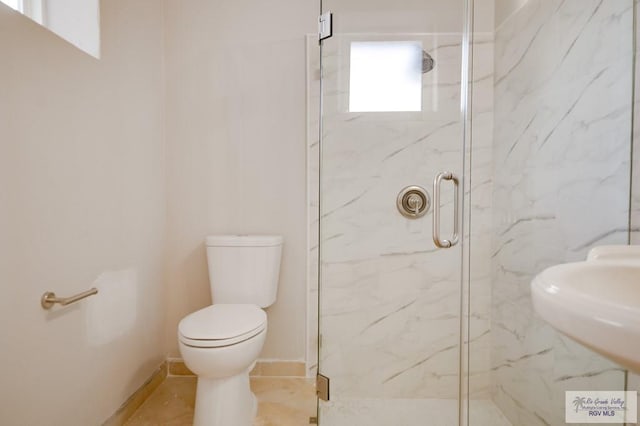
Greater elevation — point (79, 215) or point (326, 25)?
point (326, 25)

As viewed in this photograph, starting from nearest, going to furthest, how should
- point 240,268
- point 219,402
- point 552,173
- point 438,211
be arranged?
point 552,173, point 438,211, point 219,402, point 240,268

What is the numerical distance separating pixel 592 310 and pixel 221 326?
3.98 feet

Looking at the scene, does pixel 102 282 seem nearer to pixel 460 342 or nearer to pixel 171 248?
pixel 171 248

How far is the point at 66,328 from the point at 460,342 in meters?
1.54

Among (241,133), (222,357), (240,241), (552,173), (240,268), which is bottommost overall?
(222,357)

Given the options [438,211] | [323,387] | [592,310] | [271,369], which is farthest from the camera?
[271,369]

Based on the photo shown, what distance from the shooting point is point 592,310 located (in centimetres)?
35

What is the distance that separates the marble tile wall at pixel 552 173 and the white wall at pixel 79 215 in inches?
64.6

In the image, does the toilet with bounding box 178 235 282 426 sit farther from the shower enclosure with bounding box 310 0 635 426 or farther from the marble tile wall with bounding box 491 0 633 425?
the marble tile wall with bounding box 491 0 633 425

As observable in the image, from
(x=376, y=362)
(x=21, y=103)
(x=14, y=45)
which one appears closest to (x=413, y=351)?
(x=376, y=362)

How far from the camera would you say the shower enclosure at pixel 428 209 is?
126 cm

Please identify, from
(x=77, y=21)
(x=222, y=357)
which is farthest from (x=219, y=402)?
(x=77, y=21)

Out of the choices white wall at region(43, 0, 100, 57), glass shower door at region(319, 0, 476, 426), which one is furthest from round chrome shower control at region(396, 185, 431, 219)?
white wall at region(43, 0, 100, 57)

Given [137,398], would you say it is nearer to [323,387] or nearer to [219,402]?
[219,402]
